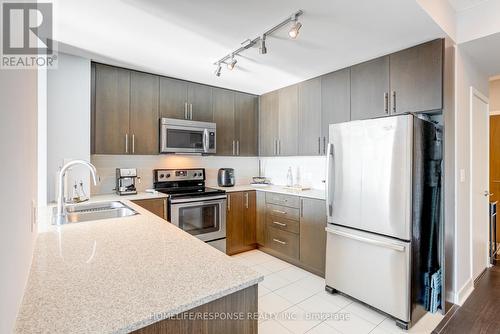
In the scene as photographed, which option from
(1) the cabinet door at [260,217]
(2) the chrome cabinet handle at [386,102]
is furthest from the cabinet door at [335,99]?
(1) the cabinet door at [260,217]

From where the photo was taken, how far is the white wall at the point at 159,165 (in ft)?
9.91

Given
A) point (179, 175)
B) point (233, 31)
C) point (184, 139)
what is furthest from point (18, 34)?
point (179, 175)

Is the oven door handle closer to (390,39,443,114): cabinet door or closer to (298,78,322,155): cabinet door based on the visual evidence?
(298,78,322,155): cabinet door

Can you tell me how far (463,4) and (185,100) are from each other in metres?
3.04

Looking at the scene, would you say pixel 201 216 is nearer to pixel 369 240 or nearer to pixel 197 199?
pixel 197 199

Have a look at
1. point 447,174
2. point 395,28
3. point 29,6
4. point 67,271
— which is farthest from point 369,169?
point 29,6

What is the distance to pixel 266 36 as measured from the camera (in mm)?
2139

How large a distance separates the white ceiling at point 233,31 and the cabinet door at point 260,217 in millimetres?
1706

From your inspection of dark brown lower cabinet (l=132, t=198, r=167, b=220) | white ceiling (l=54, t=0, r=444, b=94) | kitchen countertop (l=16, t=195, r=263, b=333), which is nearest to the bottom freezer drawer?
kitchen countertop (l=16, t=195, r=263, b=333)

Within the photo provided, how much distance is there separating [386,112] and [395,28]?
0.78 meters

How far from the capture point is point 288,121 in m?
3.62

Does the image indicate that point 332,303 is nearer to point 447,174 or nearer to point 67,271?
point 447,174

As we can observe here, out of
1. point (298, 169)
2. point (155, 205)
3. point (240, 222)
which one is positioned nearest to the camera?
point (155, 205)

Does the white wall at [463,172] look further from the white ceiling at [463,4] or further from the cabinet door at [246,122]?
the cabinet door at [246,122]
